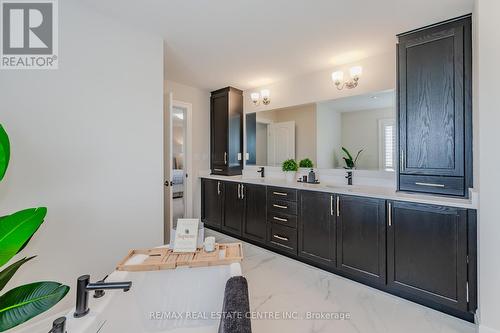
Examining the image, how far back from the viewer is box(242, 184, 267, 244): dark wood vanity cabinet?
128 inches

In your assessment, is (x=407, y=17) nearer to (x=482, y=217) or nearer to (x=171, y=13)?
(x=482, y=217)

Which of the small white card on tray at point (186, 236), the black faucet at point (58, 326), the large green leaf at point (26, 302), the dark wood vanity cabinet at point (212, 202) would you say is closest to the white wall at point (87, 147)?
the large green leaf at point (26, 302)

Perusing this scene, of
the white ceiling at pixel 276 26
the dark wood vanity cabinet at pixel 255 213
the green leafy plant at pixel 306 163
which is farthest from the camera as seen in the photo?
the green leafy plant at pixel 306 163

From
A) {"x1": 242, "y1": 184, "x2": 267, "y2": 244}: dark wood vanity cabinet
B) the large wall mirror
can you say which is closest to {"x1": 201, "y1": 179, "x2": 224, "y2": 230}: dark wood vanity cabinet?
{"x1": 242, "y1": 184, "x2": 267, "y2": 244}: dark wood vanity cabinet

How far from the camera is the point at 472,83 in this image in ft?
6.41

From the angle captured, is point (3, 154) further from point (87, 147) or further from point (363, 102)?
point (363, 102)

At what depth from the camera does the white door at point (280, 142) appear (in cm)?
366

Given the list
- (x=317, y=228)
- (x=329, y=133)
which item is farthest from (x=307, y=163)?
(x=317, y=228)

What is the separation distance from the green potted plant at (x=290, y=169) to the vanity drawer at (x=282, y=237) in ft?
2.35

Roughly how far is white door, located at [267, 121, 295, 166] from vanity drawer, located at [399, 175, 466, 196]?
1599 millimetres

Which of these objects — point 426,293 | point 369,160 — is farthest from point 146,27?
point 426,293

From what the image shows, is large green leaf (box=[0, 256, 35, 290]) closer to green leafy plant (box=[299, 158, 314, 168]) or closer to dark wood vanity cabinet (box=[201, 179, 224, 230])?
dark wood vanity cabinet (box=[201, 179, 224, 230])

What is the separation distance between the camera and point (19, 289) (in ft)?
3.40

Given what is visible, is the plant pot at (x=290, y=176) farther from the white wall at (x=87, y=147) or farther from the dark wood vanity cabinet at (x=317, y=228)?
the white wall at (x=87, y=147)
